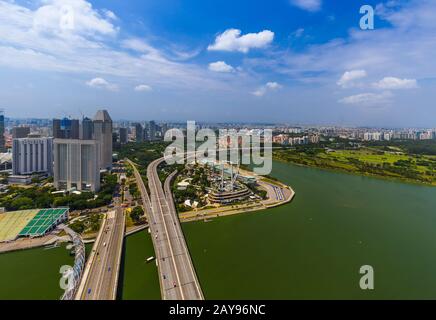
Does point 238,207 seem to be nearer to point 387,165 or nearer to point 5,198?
point 5,198

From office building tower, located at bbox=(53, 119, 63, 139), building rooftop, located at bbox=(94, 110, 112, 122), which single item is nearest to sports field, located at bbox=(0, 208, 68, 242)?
office building tower, located at bbox=(53, 119, 63, 139)

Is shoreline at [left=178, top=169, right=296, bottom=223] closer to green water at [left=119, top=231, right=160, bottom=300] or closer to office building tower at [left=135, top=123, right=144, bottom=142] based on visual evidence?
green water at [left=119, top=231, right=160, bottom=300]

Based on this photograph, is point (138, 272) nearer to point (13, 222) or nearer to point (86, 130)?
point (13, 222)

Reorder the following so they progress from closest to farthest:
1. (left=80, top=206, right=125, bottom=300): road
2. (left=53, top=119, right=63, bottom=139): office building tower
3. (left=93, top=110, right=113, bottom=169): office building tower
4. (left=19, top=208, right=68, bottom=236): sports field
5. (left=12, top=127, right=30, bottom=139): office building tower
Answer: (left=80, top=206, right=125, bottom=300): road
(left=19, top=208, right=68, bottom=236): sports field
(left=53, top=119, right=63, bottom=139): office building tower
(left=93, top=110, right=113, bottom=169): office building tower
(left=12, top=127, right=30, bottom=139): office building tower

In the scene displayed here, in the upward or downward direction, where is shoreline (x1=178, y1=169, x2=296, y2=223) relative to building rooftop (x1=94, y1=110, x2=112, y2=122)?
downward

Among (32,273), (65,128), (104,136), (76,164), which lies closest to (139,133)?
(104,136)

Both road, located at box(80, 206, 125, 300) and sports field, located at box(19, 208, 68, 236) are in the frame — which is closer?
road, located at box(80, 206, 125, 300)
